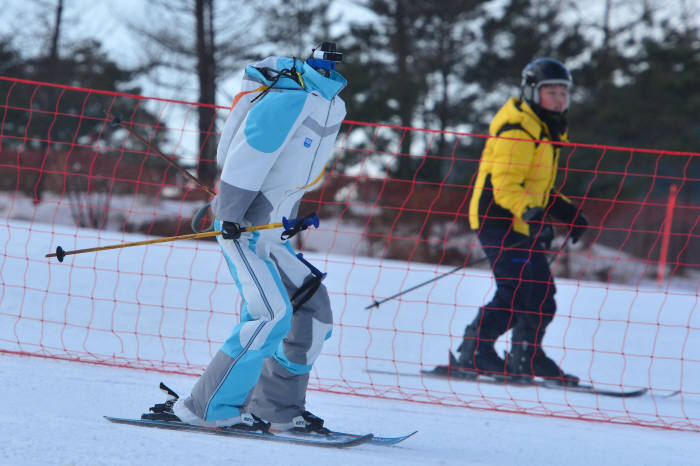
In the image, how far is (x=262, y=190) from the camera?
8.96 ft

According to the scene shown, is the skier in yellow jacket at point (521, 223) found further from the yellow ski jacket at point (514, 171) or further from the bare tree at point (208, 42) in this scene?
the bare tree at point (208, 42)

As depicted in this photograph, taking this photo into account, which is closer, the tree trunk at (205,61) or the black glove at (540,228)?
the black glove at (540,228)

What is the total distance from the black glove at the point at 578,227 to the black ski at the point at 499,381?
0.85 m

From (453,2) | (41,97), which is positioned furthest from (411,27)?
(41,97)

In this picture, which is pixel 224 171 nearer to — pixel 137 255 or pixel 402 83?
pixel 137 255

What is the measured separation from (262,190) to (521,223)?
218 cm

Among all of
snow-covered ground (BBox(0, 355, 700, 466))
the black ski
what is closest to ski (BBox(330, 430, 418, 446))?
snow-covered ground (BBox(0, 355, 700, 466))

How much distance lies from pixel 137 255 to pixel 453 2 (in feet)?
41.3

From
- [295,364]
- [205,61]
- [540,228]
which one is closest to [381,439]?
[295,364]

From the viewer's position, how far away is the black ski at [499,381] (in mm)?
4402

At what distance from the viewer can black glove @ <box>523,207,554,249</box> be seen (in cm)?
425

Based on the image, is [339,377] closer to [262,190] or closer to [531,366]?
[531,366]

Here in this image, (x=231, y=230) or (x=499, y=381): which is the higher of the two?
(x=231, y=230)

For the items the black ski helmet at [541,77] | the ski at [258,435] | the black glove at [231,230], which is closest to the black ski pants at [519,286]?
the black ski helmet at [541,77]
